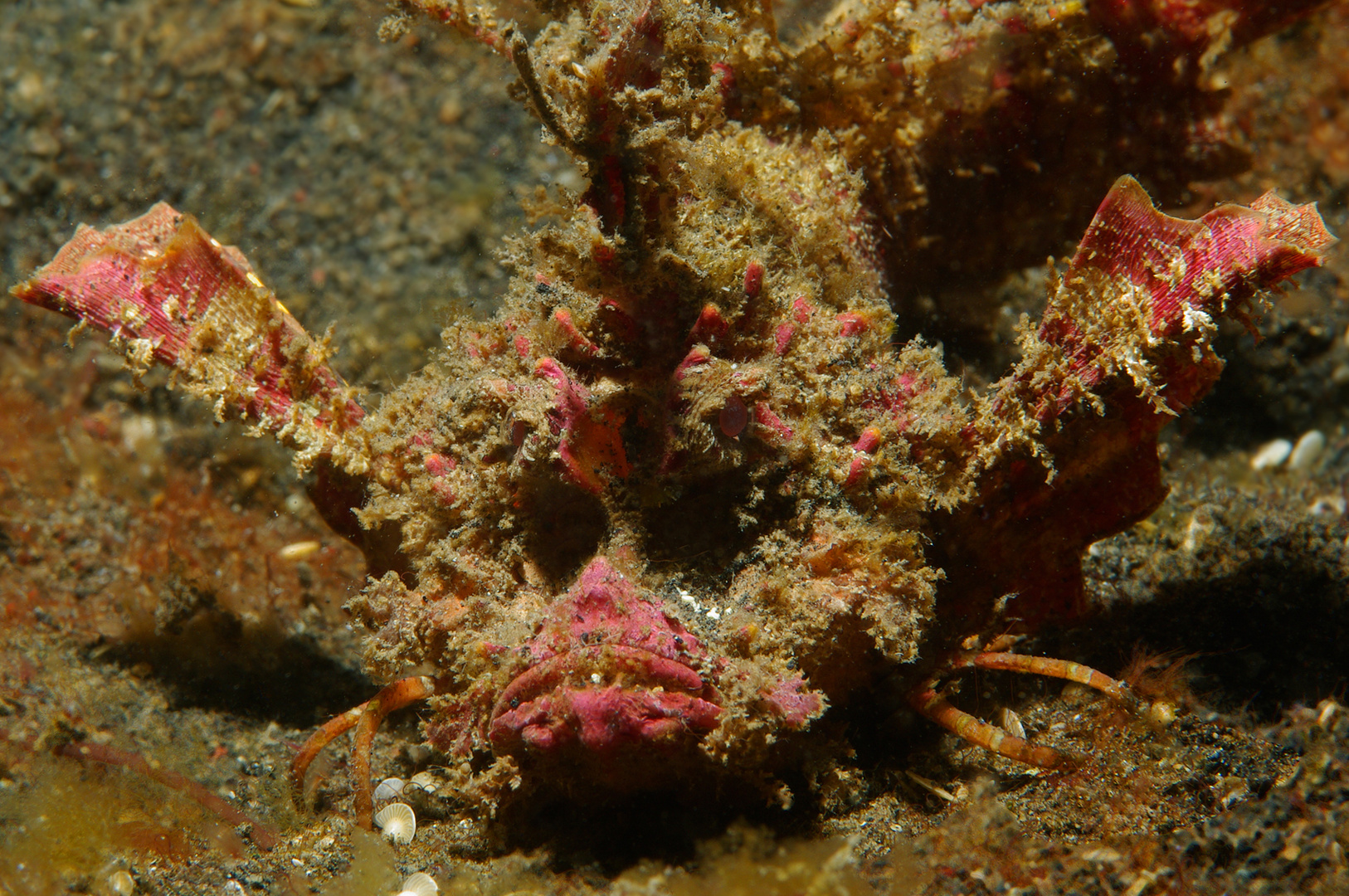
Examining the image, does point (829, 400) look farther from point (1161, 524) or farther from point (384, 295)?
point (384, 295)

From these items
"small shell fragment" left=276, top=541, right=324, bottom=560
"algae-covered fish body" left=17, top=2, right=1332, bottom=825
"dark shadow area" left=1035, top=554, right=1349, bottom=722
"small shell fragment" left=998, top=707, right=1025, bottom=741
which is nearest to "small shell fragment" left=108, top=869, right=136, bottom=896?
"algae-covered fish body" left=17, top=2, right=1332, bottom=825

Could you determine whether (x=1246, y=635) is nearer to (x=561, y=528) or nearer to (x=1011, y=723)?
(x=1011, y=723)

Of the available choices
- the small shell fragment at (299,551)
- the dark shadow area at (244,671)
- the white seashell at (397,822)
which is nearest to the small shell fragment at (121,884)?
the white seashell at (397,822)

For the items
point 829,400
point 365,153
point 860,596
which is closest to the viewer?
point 860,596

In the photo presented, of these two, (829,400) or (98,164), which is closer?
(829,400)

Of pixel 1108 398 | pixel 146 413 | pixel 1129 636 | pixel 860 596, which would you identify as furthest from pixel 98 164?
pixel 1129 636

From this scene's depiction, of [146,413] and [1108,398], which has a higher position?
[1108,398]

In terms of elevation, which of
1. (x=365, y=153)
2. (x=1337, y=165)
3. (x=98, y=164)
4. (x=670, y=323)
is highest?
(x=1337, y=165)

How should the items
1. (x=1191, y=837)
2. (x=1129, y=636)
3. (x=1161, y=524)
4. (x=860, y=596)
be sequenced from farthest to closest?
1. (x=1161, y=524)
2. (x=1129, y=636)
3. (x=860, y=596)
4. (x=1191, y=837)
